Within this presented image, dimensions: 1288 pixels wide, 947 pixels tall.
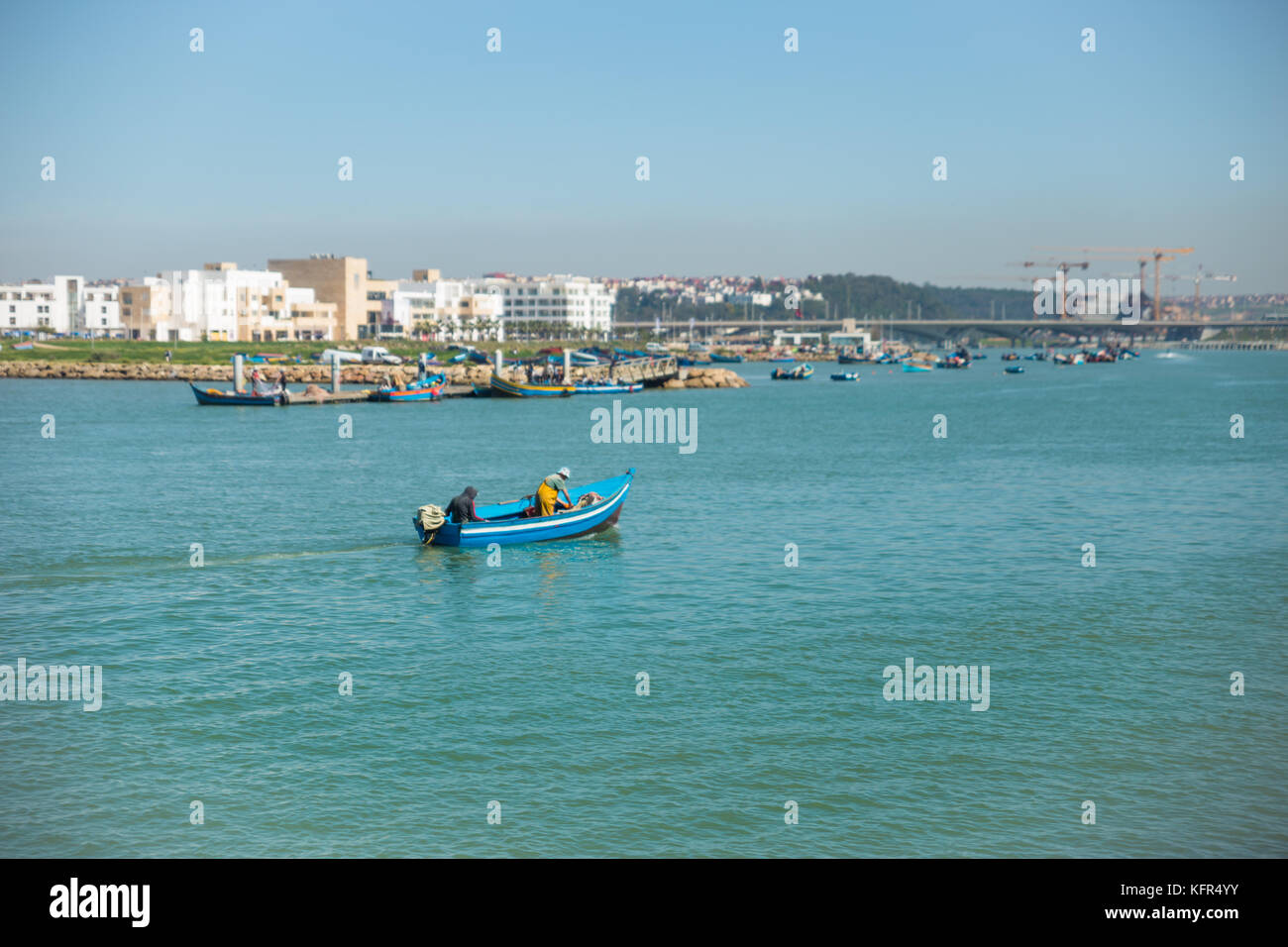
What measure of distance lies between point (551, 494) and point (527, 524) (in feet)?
3.87

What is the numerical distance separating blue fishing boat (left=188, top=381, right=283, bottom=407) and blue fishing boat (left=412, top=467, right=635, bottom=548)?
219 feet

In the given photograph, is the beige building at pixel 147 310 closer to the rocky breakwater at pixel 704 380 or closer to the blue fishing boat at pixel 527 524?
the rocky breakwater at pixel 704 380

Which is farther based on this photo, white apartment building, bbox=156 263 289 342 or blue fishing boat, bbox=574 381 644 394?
white apartment building, bbox=156 263 289 342

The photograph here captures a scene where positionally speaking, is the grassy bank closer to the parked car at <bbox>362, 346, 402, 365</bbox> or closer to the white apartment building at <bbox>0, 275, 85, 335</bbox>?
the parked car at <bbox>362, 346, 402, 365</bbox>

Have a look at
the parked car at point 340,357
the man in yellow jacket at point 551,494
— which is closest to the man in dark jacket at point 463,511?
the man in yellow jacket at point 551,494

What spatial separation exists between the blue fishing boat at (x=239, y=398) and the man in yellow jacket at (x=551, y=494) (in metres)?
67.7

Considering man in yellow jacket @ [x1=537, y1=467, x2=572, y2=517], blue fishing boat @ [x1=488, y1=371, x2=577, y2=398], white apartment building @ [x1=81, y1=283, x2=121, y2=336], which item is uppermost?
white apartment building @ [x1=81, y1=283, x2=121, y2=336]

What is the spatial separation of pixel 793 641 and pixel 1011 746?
261 inches

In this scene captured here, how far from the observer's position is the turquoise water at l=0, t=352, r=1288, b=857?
51.8 feet

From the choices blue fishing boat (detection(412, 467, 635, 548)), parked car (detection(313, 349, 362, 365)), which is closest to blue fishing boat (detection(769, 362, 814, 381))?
parked car (detection(313, 349, 362, 365))
